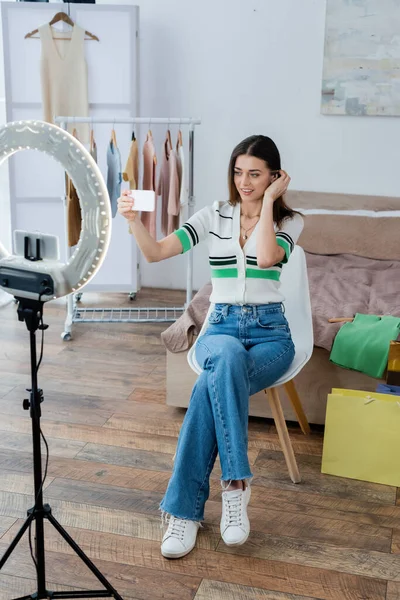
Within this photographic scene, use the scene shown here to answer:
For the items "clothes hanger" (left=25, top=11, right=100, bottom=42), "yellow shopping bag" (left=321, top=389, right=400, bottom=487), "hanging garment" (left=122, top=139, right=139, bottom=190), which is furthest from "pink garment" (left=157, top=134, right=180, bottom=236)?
"yellow shopping bag" (left=321, top=389, right=400, bottom=487)

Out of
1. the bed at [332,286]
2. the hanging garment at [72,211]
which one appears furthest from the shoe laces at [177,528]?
the hanging garment at [72,211]

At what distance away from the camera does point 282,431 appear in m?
2.25

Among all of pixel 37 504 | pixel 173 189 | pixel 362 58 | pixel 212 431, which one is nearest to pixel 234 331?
pixel 212 431

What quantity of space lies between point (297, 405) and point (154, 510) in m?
0.66

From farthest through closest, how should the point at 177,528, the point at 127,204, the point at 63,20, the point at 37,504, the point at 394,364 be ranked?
the point at 63,20 < the point at 394,364 < the point at 177,528 < the point at 127,204 < the point at 37,504

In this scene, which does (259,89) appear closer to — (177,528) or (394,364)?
(394,364)

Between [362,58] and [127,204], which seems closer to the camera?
[127,204]

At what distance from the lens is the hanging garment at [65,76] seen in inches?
151

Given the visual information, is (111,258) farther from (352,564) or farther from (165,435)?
(352,564)

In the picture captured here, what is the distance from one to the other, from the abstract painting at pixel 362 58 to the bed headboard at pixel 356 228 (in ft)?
1.95

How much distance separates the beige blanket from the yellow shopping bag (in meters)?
0.33

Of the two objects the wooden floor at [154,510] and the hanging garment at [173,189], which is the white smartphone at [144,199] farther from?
the hanging garment at [173,189]

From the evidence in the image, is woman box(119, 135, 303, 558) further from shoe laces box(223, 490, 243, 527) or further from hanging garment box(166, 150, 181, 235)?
hanging garment box(166, 150, 181, 235)

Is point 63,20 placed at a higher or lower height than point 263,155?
higher
